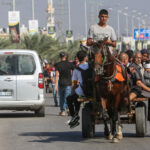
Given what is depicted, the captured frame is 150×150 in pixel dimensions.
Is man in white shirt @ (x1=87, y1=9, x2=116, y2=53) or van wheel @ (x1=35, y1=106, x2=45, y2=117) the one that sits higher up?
man in white shirt @ (x1=87, y1=9, x2=116, y2=53)

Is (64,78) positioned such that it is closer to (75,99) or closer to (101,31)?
(75,99)

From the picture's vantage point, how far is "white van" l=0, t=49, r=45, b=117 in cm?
1878

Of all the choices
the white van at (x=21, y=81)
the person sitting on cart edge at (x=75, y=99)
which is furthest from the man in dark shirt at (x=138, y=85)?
the white van at (x=21, y=81)

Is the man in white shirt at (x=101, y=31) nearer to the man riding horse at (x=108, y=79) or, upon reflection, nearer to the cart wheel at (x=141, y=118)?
the man riding horse at (x=108, y=79)

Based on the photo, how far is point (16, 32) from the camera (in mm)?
52375

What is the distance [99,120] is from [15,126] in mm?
3943

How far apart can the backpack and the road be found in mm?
887

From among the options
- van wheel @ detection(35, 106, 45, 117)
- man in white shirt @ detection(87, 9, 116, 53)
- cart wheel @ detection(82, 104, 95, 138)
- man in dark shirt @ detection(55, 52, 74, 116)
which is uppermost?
man in white shirt @ detection(87, 9, 116, 53)

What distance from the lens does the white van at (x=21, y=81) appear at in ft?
61.6

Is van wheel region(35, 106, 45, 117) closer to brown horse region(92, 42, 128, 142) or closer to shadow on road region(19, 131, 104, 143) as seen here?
shadow on road region(19, 131, 104, 143)

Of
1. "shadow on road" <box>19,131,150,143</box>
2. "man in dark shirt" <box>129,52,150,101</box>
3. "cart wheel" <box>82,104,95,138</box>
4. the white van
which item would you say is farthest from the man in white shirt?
the white van

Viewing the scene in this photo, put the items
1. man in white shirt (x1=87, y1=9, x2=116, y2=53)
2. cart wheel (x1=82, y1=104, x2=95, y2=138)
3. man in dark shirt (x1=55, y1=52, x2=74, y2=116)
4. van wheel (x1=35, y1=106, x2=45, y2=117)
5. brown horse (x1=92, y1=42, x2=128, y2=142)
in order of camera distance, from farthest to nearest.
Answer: man in dark shirt (x1=55, y1=52, x2=74, y2=116)
van wheel (x1=35, y1=106, x2=45, y2=117)
man in white shirt (x1=87, y1=9, x2=116, y2=53)
cart wheel (x1=82, y1=104, x2=95, y2=138)
brown horse (x1=92, y1=42, x2=128, y2=142)

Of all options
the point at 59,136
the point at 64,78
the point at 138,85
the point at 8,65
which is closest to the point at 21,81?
the point at 8,65

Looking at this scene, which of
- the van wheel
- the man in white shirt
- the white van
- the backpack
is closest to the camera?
the backpack
